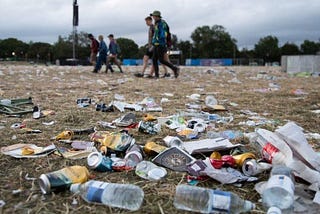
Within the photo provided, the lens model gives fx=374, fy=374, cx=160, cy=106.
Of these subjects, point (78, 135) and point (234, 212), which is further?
point (78, 135)

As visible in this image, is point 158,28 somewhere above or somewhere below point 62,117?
above

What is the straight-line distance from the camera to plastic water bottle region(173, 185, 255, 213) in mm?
1640

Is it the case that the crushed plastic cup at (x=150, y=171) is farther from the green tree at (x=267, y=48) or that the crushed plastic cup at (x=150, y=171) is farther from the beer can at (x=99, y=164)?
the green tree at (x=267, y=48)

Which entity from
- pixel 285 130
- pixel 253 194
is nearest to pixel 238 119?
pixel 285 130

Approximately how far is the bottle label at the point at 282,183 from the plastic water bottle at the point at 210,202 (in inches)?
5.5

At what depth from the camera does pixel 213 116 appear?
403cm

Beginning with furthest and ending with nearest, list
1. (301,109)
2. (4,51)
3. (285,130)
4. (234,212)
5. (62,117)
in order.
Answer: (4,51), (301,109), (62,117), (285,130), (234,212)

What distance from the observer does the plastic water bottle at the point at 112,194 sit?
5.62 feet

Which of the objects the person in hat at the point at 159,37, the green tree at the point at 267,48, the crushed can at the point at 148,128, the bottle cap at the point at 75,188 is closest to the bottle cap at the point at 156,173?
the bottle cap at the point at 75,188

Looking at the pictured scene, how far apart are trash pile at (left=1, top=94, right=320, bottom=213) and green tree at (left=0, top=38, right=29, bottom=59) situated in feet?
318

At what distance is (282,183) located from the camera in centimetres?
175

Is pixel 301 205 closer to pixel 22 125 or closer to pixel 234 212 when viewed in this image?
pixel 234 212

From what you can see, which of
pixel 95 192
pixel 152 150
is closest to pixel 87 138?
pixel 152 150

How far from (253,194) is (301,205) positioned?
233mm
